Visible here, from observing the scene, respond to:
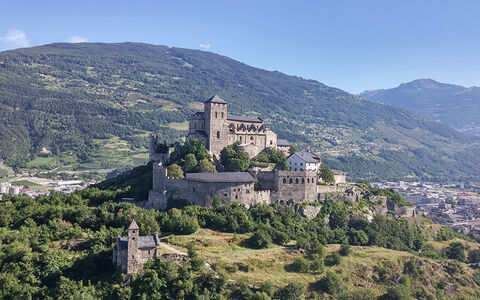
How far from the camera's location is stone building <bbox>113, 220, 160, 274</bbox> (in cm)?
5209

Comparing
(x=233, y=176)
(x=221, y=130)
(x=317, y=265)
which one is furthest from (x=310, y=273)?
(x=221, y=130)

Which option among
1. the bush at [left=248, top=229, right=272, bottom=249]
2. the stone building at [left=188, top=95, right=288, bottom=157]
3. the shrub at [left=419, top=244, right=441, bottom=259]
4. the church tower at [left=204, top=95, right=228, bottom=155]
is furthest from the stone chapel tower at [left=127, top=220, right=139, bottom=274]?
the shrub at [left=419, top=244, right=441, bottom=259]

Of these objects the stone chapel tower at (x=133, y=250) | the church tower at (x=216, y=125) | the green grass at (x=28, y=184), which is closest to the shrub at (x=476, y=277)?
the church tower at (x=216, y=125)

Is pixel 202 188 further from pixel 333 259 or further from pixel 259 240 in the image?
pixel 333 259

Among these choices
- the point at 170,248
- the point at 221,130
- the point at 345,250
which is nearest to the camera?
the point at 170,248

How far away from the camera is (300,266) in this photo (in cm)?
6369

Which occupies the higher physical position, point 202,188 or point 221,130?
point 221,130

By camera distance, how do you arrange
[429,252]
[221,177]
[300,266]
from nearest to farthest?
[300,266] < [221,177] < [429,252]

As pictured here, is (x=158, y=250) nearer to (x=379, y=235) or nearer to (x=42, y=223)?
(x=42, y=223)

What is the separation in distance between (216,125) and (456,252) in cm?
5524

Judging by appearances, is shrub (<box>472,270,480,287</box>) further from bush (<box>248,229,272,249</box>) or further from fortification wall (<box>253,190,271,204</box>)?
bush (<box>248,229,272,249</box>)

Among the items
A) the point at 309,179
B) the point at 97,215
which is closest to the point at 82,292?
the point at 97,215

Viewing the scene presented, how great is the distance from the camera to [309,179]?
81688 mm

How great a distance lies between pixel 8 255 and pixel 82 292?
1203 cm
